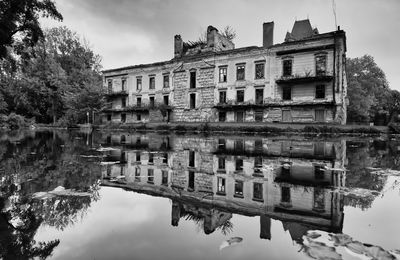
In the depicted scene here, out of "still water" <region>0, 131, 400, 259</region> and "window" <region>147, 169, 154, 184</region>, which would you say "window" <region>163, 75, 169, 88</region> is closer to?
"window" <region>147, 169, 154, 184</region>

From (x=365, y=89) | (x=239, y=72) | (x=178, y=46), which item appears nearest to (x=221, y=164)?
(x=239, y=72)

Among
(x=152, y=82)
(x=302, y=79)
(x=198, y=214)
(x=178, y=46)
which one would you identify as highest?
(x=178, y=46)

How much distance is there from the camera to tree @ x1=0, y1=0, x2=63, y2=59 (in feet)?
46.4

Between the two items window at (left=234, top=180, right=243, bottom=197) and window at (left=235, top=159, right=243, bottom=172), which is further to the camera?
window at (left=235, top=159, right=243, bottom=172)

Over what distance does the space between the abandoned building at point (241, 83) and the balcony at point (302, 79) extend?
Answer: 88mm

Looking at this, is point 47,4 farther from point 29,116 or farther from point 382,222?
point 29,116

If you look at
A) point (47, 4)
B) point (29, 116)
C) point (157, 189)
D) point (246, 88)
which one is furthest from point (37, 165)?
point (29, 116)

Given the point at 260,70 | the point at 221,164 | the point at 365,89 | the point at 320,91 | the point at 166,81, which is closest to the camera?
the point at 221,164

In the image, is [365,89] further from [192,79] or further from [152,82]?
[152,82]

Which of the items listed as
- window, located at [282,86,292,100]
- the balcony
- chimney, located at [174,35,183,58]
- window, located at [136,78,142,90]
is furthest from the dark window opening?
window, located at [136,78,142,90]

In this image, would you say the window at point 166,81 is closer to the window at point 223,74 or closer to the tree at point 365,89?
the window at point 223,74

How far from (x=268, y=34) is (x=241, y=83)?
6874mm

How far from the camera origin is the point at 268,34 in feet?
103

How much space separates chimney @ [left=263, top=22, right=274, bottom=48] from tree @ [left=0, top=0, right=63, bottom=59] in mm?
22340
